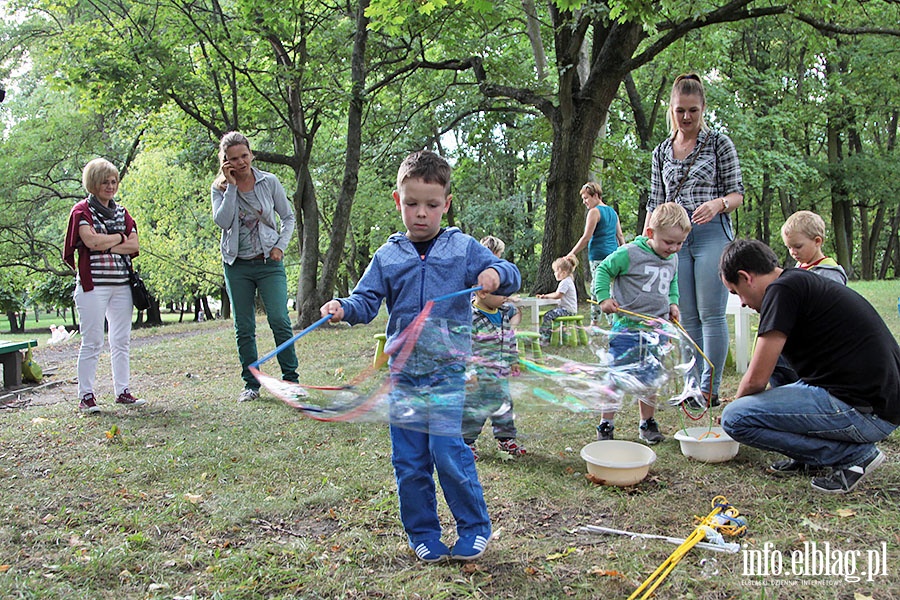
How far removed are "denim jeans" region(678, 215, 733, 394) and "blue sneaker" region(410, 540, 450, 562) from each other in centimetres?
252

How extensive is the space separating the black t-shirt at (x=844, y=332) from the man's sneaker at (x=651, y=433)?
1162 millimetres

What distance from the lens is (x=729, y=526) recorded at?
2.82m

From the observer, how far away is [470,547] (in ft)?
8.50

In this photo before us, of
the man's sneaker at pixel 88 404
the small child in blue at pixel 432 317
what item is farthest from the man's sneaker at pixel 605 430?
the man's sneaker at pixel 88 404

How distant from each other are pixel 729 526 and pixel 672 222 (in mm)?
1784

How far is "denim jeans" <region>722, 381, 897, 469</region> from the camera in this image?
3176mm

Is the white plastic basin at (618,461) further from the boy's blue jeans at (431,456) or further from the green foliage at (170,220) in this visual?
the green foliage at (170,220)

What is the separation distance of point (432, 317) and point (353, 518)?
1198mm

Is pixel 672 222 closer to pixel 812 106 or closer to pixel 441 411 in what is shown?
pixel 441 411

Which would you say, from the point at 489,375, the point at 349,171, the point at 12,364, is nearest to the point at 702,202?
the point at 489,375

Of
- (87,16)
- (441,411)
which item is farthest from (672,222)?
(87,16)

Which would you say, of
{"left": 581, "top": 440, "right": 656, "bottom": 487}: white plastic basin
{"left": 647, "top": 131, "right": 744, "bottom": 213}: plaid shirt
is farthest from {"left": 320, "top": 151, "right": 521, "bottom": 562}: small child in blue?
{"left": 647, "top": 131, "right": 744, "bottom": 213}: plaid shirt

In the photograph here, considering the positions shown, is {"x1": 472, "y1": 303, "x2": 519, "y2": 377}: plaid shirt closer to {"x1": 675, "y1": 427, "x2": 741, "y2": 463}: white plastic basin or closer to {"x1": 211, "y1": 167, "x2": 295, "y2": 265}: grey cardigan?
{"x1": 675, "y1": 427, "x2": 741, "y2": 463}: white plastic basin

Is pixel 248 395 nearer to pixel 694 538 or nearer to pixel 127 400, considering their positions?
pixel 127 400
